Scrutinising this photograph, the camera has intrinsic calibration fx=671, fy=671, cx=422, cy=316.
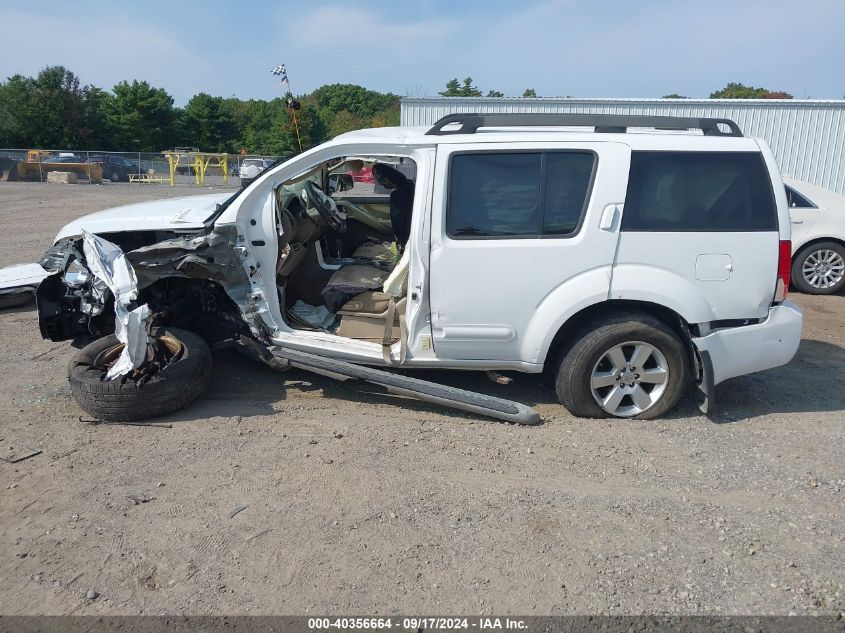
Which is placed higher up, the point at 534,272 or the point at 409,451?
the point at 534,272

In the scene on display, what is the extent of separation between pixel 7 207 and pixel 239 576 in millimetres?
19683

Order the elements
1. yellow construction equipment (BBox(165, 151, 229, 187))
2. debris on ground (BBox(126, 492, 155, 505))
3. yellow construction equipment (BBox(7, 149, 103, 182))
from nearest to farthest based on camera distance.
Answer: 1. debris on ground (BBox(126, 492, 155, 505))
2. yellow construction equipment (BBox(7, 149, 103, 182))
3. yellow construction equipment (BBox(165, 151, 229, 187))

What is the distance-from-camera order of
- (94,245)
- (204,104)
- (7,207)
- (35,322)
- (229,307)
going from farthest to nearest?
(204,104)
(7,207)
(35,322)
(229,307)
(94,245)

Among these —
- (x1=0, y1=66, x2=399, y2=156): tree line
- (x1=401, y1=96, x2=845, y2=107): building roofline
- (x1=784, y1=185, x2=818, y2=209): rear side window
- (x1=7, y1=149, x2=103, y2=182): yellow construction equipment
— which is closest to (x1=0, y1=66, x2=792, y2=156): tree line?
(x1=0, y1=66, x2=399, y2=156): tree line

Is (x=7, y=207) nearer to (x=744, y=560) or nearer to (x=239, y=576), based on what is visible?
(x=239, y=576)

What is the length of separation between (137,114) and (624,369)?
5708 cm

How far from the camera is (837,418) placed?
16.2 feet

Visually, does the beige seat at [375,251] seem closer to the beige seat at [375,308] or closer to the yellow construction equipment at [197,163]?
the beige seat at [375,308]

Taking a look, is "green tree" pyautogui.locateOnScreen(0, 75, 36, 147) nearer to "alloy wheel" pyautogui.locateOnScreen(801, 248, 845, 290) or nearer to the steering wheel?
the steering wheel

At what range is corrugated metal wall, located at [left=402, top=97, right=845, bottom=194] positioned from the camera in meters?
18.5

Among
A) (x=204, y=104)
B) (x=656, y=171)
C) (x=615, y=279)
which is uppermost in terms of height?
(x=204, y=104)

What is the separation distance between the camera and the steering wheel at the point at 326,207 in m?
5.93

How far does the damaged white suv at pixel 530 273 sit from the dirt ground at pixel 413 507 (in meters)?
0.34

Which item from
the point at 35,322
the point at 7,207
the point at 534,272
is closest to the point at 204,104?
the point at 7,207
